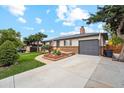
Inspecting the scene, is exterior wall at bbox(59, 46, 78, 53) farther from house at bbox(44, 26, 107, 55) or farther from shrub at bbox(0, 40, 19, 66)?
shrub at bbox(0, 40, 19, 66)

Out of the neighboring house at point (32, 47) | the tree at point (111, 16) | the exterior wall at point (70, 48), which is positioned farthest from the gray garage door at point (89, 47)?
the neighboring house at point (32, 47)

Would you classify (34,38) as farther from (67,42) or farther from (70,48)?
(70,48)

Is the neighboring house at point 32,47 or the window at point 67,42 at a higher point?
the window at point 67,42

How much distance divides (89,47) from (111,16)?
13.8ft

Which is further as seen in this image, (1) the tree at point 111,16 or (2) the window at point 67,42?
(2) the window at point 67,42

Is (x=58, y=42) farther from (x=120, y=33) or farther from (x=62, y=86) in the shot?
(x=62, y=86)

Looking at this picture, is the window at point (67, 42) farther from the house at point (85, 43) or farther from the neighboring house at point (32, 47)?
the neighboring house at point (32, 47)

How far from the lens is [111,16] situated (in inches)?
499

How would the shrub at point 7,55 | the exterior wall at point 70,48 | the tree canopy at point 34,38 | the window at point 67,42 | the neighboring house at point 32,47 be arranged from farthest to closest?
the tree canopy at point 34,38, the neighboring house at point 32,47, the window at point 67,42, the exterior wall at point 70,48, the shrub at point 7,55

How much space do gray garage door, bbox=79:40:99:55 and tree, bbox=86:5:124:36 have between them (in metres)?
2.28

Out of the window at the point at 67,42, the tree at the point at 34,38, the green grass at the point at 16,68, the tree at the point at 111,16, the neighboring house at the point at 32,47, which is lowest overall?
the green grass at the point at 16,68

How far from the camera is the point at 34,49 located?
27.9 m

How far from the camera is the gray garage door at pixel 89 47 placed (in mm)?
14781

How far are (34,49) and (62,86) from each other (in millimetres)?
23154
